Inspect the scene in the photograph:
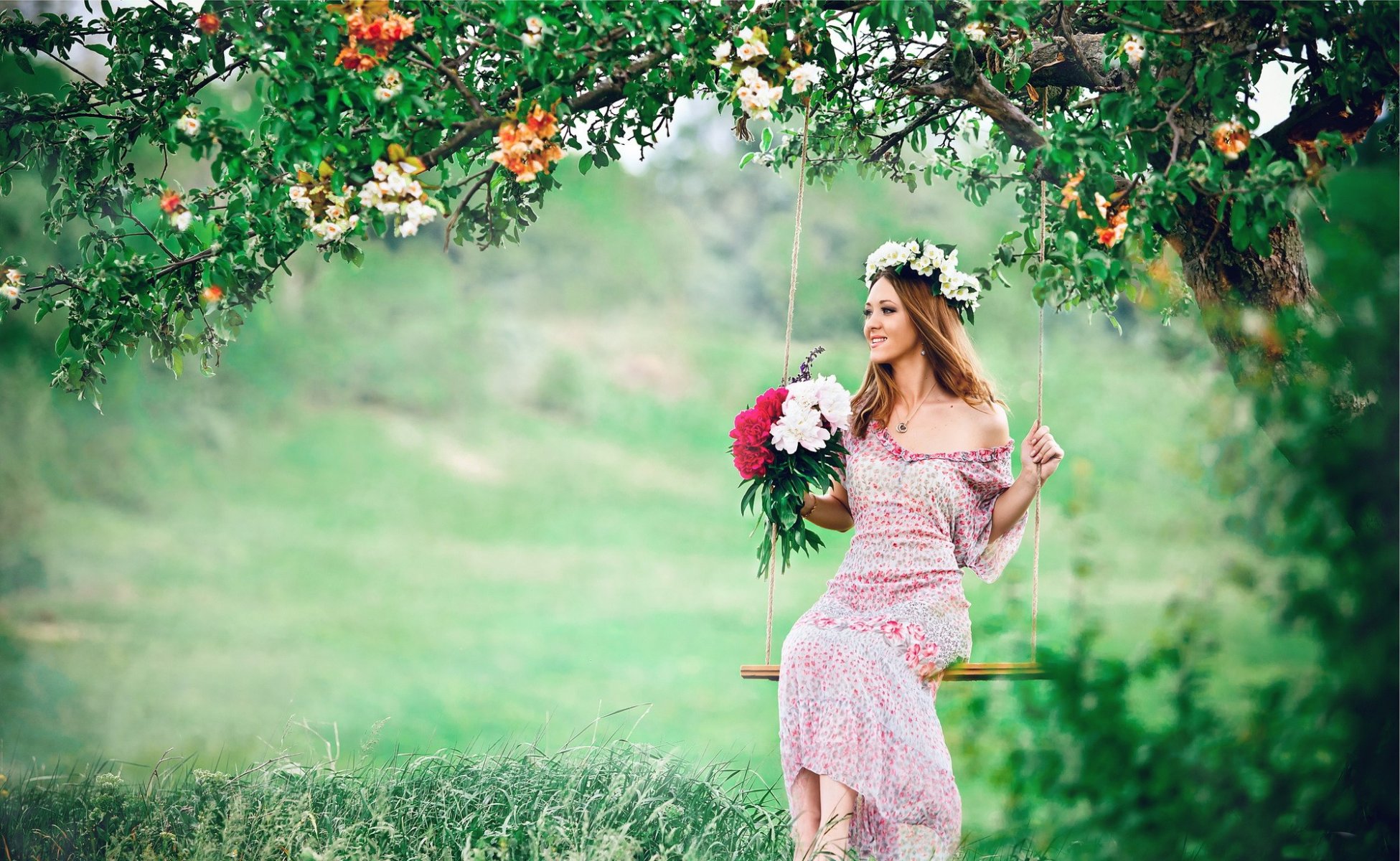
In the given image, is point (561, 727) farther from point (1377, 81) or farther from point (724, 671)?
point (1377, 81)

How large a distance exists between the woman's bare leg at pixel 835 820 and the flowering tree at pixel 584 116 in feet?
4.21

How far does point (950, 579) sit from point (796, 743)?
A: 627 millimetres

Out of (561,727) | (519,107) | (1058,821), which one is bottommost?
(561,727)

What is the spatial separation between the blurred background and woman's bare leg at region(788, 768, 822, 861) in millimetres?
9378

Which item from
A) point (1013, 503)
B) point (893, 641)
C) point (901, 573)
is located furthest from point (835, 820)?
point (1013, 503)

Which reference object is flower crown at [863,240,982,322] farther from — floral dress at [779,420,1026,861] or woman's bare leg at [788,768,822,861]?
woman's bare leg at [788,768,822,861]

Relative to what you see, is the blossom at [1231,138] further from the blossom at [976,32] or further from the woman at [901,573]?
the woman at [901,573]

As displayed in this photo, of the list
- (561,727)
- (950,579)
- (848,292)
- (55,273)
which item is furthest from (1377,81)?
(561,727)

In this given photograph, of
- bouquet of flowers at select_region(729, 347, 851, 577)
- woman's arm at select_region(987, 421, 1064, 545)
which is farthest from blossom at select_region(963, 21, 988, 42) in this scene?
woman's arm at select_region(987, 421, 1064, 545)

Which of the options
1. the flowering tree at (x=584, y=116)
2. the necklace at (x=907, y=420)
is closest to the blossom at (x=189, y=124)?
the flowering tree at (x=584, y=116)

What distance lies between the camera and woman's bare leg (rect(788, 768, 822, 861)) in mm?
3043

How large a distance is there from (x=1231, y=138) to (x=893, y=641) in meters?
1.47

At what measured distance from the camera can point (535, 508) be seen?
47.6 ft

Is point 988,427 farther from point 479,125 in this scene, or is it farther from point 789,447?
point 479,125
